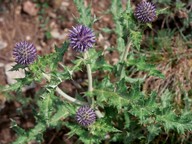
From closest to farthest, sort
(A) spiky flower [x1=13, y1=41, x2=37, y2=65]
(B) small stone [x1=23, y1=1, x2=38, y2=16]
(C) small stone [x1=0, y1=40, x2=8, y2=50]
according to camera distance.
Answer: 1. (A) spiky flower [x1=13, y1=41, x2=37, y2=65]
2. (C) small stone [x1=0, y1=40, x2=8, y2=50]
3. (B) small stone [x1=23, y1=1, x2=38, y2=16]

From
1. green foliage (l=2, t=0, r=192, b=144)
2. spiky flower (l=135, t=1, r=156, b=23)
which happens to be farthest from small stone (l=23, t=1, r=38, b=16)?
spiky flower (l=135, t=1, r=156, b=23)

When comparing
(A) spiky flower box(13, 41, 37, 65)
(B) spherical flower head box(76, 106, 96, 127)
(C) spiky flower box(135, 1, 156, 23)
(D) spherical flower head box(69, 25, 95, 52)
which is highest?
(C) spiky flower box(135, 1, 156, 23)

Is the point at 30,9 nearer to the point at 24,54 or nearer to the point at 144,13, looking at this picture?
the point at 24,54

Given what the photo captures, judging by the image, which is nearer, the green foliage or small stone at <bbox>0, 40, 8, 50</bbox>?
the green foliage

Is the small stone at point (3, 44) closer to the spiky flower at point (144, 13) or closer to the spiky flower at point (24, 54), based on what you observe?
the spiky flower at point (24, 54)

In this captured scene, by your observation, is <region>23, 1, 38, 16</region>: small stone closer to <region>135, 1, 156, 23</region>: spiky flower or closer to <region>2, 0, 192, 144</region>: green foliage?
<region>2, 0, 192, 144</region>: green foliage

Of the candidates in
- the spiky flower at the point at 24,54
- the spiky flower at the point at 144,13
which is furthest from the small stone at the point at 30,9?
the spiky flower at the point at 144,13
